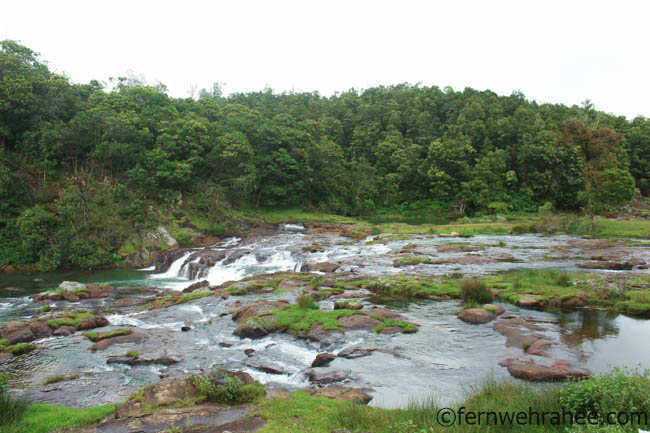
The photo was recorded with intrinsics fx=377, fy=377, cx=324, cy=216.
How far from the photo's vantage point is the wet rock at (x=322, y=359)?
953 cm

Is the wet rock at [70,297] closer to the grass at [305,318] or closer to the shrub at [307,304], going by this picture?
the grass at [305,318]

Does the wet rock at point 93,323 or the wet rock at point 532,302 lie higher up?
the wet rock at point 532,302

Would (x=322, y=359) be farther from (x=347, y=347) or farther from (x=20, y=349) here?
(x=20, y=349)

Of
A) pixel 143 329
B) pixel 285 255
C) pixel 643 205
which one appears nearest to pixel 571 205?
pixel 643 205

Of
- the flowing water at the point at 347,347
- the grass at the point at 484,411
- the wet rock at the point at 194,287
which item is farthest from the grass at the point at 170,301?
the grass at the point at 484,411

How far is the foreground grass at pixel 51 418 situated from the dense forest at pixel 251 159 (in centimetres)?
2416

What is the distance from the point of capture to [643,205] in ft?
177

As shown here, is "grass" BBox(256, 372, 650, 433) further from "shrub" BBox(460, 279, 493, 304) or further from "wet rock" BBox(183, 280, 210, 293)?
"wet rock" BBox(183, 280, 210, 293)

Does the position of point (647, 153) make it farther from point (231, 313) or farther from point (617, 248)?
point (231, 313)

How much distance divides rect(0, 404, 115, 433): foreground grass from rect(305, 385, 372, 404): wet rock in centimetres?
382

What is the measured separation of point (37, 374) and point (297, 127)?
5161 centimetres

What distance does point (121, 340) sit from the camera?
11961 millimetres

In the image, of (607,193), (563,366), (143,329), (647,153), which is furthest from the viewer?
(647,153)

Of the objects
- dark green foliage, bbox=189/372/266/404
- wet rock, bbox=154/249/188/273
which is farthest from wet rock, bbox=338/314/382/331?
wet rock, bbox=154/249/188/273
